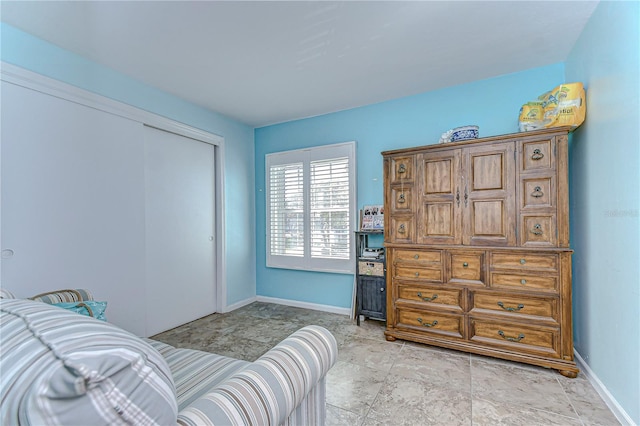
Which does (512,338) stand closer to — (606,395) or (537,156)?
(606,395)

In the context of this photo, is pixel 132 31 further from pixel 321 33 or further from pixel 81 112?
pixel 321 33

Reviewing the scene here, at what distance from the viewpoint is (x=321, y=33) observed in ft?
7.04

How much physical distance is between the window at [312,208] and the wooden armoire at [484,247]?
2.79 ft

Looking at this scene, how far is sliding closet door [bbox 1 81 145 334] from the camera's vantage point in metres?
2.03

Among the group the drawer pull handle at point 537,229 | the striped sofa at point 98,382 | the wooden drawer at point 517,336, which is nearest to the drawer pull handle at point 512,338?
the wooden drawer at point 517,336

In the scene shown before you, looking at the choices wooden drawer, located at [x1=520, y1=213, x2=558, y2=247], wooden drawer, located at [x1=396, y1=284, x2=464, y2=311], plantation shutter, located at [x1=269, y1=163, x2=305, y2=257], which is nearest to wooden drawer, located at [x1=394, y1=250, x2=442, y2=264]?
wooden drawer, located at [x1=396, y1=284, x2=464, y2=311]

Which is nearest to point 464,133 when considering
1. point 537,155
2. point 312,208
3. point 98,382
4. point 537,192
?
point 537,155

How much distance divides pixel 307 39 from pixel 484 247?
2.21 metres

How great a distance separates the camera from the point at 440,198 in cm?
260

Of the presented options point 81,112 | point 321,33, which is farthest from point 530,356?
point 81,112

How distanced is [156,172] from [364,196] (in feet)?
7.71

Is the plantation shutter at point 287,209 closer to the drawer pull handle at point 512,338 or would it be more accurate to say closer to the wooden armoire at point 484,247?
the wooden armoire at point 484,247

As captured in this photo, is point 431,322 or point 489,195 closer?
point 489,195

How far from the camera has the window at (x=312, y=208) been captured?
3.62m
